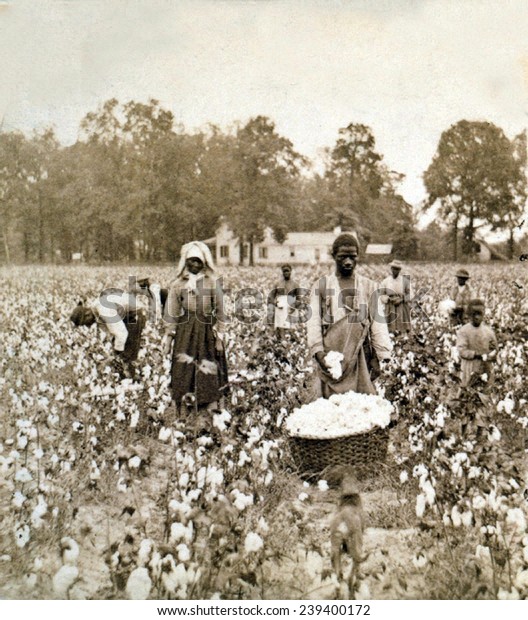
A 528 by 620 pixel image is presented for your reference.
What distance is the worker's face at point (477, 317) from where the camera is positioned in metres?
4.93

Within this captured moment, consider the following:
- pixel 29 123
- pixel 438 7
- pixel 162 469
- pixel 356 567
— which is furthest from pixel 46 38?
pixel 356 567

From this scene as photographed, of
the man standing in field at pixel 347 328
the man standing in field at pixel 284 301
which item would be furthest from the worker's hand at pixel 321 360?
the man standing in field at pixel 284 301

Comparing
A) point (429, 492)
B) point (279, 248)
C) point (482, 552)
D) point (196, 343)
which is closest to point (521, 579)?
point (482, 552)

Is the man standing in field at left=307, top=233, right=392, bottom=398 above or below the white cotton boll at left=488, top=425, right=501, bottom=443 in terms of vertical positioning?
above

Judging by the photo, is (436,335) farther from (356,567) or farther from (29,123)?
(29,123)

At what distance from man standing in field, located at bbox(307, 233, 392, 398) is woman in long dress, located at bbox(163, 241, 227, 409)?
84 cm

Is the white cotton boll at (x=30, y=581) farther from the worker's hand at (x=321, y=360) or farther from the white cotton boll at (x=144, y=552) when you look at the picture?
the worker's hand at (x=321, y=360)

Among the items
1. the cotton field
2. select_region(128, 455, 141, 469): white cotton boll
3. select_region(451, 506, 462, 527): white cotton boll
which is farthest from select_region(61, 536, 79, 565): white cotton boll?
select_region(451, 506, 462, 527): white cotton boll

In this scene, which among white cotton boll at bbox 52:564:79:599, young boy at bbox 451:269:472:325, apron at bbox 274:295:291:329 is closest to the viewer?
white cotton boll at bbox 52:564:79:599

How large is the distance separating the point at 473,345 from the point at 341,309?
126 cm

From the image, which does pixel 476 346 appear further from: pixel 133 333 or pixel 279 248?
pixel 133 333

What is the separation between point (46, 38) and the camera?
4.25 metres

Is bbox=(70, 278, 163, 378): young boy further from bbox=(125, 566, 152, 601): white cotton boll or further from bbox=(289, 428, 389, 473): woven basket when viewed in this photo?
bbox=(125, 566, 152, 601): white cotton boll

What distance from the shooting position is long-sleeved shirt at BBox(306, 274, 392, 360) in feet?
14.7
